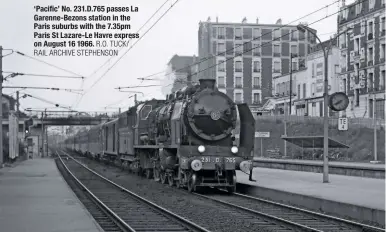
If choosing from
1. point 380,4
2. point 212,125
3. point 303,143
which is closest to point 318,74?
point 380,4

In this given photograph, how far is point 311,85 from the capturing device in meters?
66.0

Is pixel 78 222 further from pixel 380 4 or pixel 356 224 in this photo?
pixel 380 4

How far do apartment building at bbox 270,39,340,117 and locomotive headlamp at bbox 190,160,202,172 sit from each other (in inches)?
1746

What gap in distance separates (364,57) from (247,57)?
31.3m

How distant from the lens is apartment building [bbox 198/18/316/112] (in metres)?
85.8

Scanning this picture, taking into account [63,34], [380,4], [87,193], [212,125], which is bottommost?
[87,193]

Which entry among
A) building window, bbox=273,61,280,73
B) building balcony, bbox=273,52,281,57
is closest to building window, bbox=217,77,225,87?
building window, bbox=273,61,280,73

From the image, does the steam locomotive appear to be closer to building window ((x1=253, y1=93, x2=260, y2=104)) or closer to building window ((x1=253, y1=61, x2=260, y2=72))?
building window ((x1=253, y1=93, x2=260, y2=104))

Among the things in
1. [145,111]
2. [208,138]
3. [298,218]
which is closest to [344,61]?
[145,111]

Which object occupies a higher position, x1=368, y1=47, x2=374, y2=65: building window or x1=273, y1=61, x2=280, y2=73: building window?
x1=273, y1=61, x2=280, y2=73: building window

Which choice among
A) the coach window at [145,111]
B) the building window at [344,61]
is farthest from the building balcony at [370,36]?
the coach window at [145,111]

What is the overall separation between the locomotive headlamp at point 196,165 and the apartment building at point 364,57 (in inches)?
1547

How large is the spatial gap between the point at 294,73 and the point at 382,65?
17816 millimetres

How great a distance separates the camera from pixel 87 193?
19562mm
